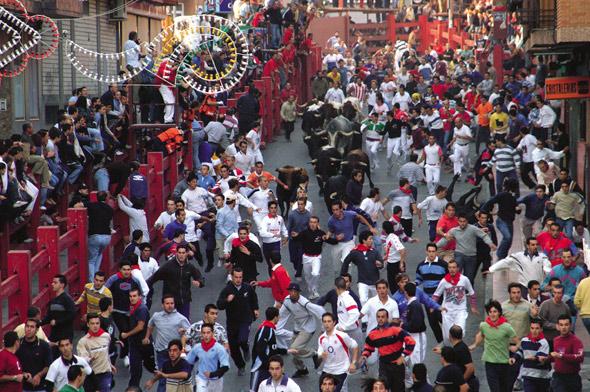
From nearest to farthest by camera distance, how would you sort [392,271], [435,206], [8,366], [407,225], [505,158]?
[8,366], [392,271], [435,206], [407,225], [505,158]

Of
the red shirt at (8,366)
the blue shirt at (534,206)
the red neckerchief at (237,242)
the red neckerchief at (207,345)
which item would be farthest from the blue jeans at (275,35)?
the red shirt at (8,366)

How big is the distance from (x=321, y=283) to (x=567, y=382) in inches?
281

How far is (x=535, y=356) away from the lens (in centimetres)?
1664

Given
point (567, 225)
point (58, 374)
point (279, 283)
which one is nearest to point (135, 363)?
point (58, 374)

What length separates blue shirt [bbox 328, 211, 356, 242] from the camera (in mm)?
21844

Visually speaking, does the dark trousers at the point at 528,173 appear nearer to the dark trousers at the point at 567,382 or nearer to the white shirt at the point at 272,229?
the white shirt at the point at 272,229

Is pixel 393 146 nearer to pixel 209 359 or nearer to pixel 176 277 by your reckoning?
pixel 176 277

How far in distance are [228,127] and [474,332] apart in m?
14.0

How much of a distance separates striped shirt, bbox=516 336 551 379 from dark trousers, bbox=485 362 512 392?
224 millimetres

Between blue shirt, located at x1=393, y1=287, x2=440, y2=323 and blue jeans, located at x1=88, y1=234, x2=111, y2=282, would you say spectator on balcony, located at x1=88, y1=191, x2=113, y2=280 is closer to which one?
blue jeans, located at x1=88, y1=234, x2=111, y2=282

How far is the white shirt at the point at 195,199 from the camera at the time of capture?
78.6 ft

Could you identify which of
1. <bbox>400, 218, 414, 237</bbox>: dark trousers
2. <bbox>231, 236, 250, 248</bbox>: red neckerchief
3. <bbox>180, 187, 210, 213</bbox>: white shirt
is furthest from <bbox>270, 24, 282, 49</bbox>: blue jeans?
<bbox>231, 236, 250, 248</bbox>: red neckerchief

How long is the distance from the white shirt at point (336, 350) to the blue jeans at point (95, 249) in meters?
5.78

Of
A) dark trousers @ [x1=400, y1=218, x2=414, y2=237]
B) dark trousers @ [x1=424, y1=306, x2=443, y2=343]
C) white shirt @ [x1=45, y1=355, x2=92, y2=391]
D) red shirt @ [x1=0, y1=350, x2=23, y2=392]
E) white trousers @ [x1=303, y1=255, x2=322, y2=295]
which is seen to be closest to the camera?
red shirt @ [x1=0, y1=350, x2=23, y2=392]
